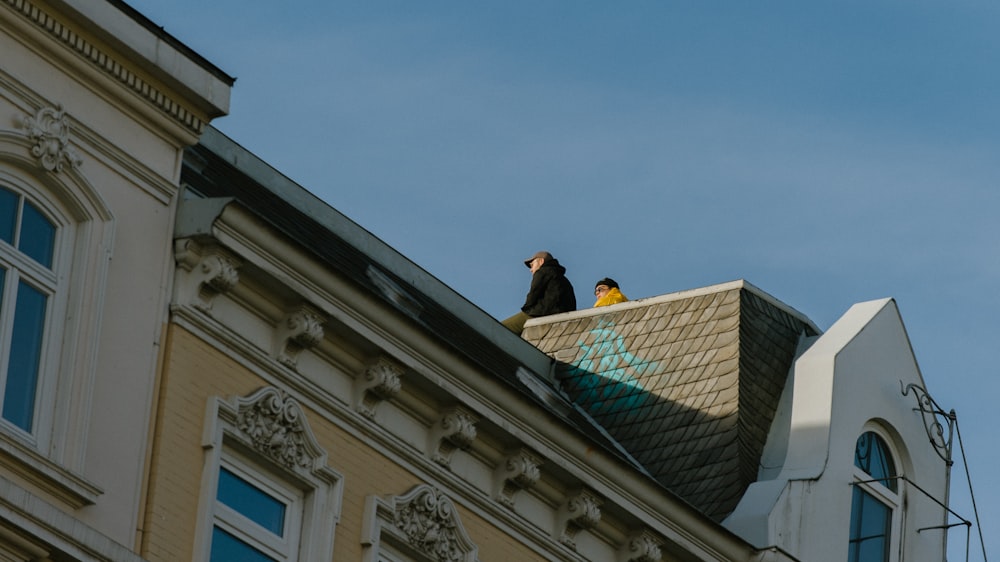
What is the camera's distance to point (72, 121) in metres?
17.9

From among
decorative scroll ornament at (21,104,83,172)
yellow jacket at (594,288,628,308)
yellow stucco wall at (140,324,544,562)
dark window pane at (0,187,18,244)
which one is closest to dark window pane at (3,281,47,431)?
dark window pane at (0,187,18,244)

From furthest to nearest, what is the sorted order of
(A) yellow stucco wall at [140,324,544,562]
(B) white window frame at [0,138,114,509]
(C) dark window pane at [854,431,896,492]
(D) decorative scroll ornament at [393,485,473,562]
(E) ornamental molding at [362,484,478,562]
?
(C) dark window pane at [854,431,896,492] → (D) decorative scroll ornament at [393,485,473,562] → (E) ornamental molding at [362,484,478,562] → (A) yellow stucco wall at [140,324,544,562] → (B) white window frame at [0,138,114,509]

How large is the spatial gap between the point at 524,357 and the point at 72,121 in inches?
388

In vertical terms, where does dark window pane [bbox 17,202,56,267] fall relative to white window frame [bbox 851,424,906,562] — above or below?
below

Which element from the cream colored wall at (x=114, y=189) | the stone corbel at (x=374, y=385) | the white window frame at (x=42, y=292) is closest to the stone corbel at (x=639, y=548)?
the stone corbel at (x=374, y=385)

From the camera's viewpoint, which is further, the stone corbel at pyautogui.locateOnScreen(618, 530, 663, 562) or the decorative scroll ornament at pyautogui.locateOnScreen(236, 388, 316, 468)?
the stone corbel at pyautogui.locateOnScreen(618, 530, 663, 562)

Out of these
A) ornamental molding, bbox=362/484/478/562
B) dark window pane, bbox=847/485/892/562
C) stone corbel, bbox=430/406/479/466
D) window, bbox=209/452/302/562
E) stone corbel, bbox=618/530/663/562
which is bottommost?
window, bbox=209/452/302/562

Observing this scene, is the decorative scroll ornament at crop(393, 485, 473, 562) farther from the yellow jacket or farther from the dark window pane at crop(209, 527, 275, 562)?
the yellow jacket

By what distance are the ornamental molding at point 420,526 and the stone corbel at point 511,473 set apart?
665 mm

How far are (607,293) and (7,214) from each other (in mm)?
14283

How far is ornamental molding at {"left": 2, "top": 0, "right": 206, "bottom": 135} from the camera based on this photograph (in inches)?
695

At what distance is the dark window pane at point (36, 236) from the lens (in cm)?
1728

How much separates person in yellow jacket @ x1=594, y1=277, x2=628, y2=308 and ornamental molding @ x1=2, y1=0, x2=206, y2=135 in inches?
452

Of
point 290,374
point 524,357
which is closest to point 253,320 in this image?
point 290,374
